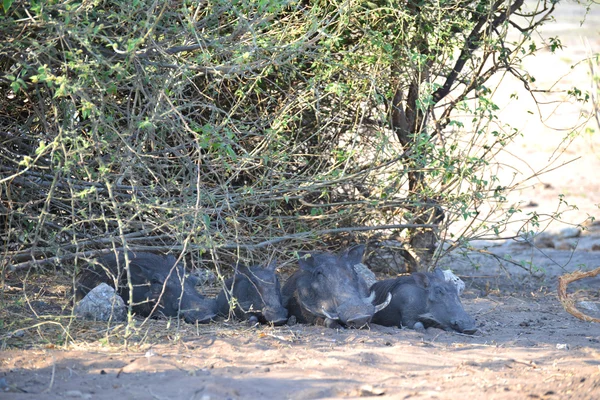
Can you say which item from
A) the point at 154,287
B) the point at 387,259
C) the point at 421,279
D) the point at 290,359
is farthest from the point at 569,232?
the point at 290,359

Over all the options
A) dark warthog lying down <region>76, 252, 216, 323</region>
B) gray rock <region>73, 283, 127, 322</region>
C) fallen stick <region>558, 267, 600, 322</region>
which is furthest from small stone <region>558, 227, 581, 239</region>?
gray rock <region>73, 283, 127, 322</region>

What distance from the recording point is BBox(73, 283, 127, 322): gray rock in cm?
534

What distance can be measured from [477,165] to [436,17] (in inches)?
52.2

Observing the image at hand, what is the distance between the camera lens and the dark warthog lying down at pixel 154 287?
18.0 ft

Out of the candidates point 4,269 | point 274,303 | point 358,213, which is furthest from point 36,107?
point 358,213

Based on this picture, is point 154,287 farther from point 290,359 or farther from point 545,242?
point 545,242

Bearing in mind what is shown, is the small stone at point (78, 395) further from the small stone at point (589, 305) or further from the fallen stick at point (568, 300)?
the small stone at point (589, 305)

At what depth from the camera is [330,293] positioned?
5.62m

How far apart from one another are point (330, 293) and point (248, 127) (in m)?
1.52

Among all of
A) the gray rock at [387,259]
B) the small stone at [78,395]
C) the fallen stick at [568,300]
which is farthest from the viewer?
the gray rock at [387,259]

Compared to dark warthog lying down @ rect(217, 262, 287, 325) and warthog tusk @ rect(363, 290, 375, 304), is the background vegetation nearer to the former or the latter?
dark warthog lying down @ rect(217, 262, 287, 325)

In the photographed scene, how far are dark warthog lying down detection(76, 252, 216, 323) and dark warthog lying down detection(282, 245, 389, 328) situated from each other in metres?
0.64

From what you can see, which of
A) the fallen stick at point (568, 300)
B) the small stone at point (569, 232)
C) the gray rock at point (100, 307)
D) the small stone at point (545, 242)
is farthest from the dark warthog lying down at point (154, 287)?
the small stone at point (569, 232)

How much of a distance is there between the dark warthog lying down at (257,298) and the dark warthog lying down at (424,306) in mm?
763
